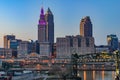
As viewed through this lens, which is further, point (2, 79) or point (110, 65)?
point (110, 65)

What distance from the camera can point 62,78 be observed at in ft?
221

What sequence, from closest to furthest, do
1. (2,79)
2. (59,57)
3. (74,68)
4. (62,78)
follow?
(2,79)
(62,78)
(74,68)
(59,57)

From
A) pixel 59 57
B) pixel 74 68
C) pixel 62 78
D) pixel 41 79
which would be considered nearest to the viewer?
pixel 41 79

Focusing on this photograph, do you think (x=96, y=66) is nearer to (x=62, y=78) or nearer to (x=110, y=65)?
(x=110, y=65)

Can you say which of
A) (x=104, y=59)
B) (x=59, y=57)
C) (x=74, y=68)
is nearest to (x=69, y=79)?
(x=74, y=68)

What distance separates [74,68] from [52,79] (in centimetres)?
830

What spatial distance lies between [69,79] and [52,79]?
2171 millimetres

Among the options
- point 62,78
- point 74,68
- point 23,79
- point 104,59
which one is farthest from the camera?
point 104,59

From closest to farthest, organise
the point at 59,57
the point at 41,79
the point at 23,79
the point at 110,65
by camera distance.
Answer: the point at 23,79
the point at 41,79
the point at 110,65
the point at 59,57

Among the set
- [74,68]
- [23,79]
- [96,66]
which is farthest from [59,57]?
[23,79]

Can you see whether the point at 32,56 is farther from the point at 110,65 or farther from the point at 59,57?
the point at 110,65

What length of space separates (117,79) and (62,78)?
64.8 ft

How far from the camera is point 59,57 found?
197 metres

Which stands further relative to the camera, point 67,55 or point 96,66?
point 67,55
